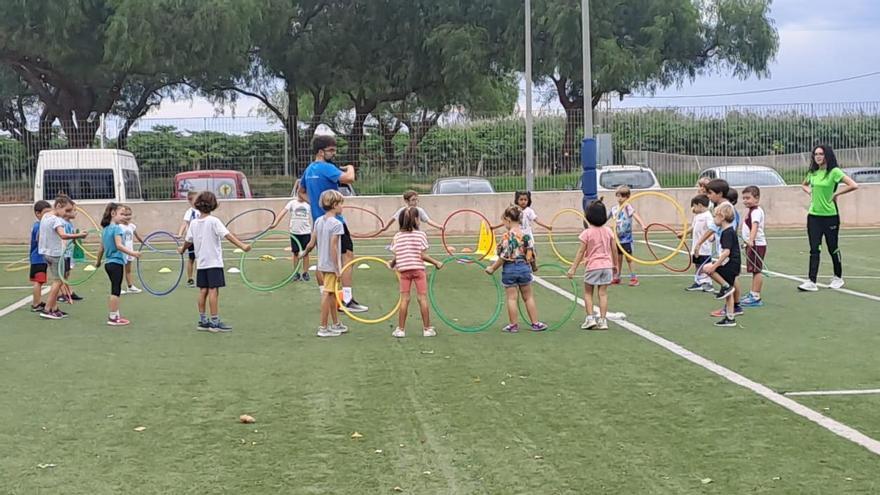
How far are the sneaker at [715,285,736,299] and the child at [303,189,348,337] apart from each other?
413 cm

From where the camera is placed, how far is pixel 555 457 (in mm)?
5859

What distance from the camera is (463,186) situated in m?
26.5

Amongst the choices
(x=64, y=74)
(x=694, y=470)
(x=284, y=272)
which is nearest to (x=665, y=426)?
(x=694, y=470)

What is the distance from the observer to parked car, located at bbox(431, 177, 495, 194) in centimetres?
2638

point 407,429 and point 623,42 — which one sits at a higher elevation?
point 623,42

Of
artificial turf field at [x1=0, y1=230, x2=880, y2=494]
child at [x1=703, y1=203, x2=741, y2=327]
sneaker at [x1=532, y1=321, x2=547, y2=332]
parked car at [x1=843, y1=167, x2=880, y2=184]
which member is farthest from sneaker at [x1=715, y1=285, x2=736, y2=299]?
parked car at [x1=843, y1=167, x2=880, y2=184]

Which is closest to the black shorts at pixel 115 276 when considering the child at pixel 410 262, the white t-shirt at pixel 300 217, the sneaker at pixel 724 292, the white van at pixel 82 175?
the child at pixel 410 262

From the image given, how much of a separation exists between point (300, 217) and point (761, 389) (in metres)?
9.37

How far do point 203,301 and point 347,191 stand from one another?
1487 centimetres

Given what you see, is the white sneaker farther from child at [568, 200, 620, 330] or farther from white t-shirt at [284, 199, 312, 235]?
white t-shirt at [284, 199, 312, 235]

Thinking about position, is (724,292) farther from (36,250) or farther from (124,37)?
(124,37)

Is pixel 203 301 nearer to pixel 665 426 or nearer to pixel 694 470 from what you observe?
pixel 665 426

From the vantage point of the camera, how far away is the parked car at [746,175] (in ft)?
84.0

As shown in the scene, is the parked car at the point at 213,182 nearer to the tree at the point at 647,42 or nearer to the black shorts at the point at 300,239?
the black shorts at the point at 300,239
